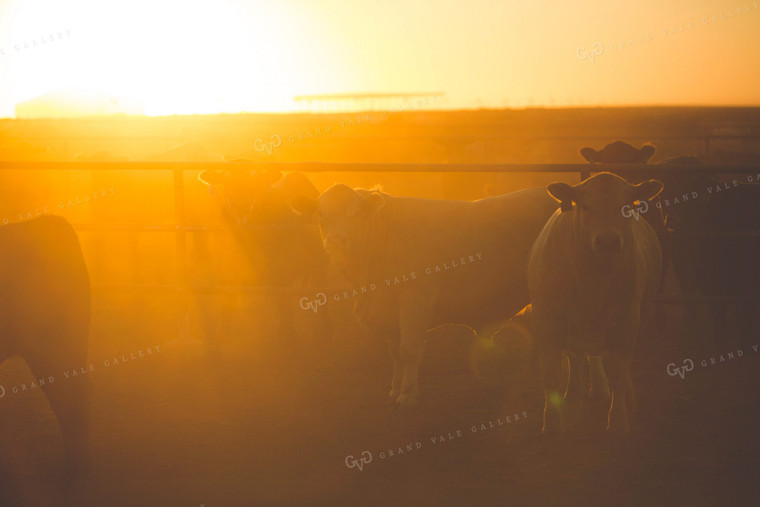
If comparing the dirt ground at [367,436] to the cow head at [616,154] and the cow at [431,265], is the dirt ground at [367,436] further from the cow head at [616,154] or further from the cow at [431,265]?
the cow head at [616,154]

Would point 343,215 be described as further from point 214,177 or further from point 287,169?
point 214,177

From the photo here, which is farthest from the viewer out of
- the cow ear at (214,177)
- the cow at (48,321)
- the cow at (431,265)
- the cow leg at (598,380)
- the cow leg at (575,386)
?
the cow ear at (214,177)

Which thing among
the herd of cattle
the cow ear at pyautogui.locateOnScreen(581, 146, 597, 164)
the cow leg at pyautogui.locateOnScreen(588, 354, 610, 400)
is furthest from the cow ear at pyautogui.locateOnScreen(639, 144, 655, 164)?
the cow leg at pyautogui.locateOnScreen(588, 354, 610, 400)

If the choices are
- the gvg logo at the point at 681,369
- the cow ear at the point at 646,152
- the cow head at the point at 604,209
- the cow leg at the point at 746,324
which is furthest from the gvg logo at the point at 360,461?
the cow ear at the point at 646,152

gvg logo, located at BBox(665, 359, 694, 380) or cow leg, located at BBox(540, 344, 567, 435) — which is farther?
gvg logo, located at BBox(665, 359, 694, 380)

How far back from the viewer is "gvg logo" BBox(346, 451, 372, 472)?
12.6 feet

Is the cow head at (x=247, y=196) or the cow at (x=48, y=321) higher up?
the cow head at (x=247, y=196)

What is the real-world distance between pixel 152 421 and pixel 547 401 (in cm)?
217

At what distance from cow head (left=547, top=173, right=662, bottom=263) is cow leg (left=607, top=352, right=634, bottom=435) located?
536mm

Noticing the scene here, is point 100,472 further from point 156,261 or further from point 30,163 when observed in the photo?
point 156,261

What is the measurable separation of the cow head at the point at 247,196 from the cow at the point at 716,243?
3.48 meters

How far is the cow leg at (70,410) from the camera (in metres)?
3.70

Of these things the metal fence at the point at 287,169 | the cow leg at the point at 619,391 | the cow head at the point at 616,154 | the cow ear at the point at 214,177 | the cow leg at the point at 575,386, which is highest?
the cow ear at the point at 214,177

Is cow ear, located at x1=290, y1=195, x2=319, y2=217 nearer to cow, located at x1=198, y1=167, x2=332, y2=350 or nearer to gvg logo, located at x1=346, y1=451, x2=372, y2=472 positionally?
gvg logo, located at x1=346, y1=451, x2=372, y2=472
